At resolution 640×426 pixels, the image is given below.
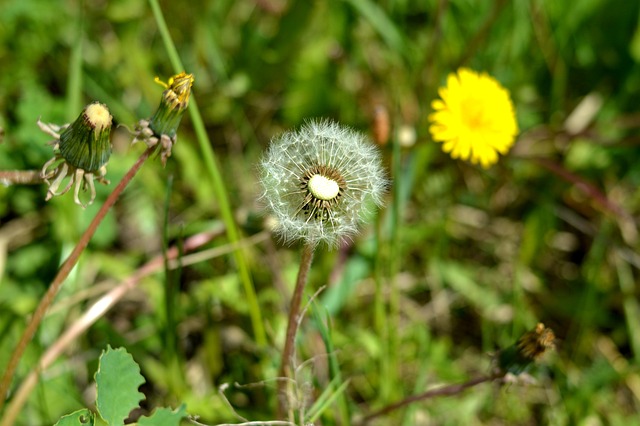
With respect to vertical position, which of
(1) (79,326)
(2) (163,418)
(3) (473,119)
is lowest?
(2) (163,418)

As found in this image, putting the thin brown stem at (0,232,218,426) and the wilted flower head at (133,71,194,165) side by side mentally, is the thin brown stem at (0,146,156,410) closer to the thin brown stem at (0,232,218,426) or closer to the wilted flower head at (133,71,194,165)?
the wilted flower head at (133,71,194,165)

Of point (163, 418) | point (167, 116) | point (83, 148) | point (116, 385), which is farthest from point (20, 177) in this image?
point (163, 418)

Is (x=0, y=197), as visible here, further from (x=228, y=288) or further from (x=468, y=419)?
(x=468, y=419)

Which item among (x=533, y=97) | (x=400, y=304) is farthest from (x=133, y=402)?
(x=533, y=97)

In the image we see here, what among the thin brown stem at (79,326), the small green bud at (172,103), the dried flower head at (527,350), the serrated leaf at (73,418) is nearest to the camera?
the serrated leaf at (73,418)

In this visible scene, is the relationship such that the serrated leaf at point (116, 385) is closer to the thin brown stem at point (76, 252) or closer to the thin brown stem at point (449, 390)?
the thin brown stem at point (76, 252)

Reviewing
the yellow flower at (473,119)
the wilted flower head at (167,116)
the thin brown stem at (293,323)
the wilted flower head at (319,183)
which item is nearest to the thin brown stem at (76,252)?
the wilted flower head at (167,116)

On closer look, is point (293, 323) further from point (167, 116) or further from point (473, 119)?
point (473, 119)
